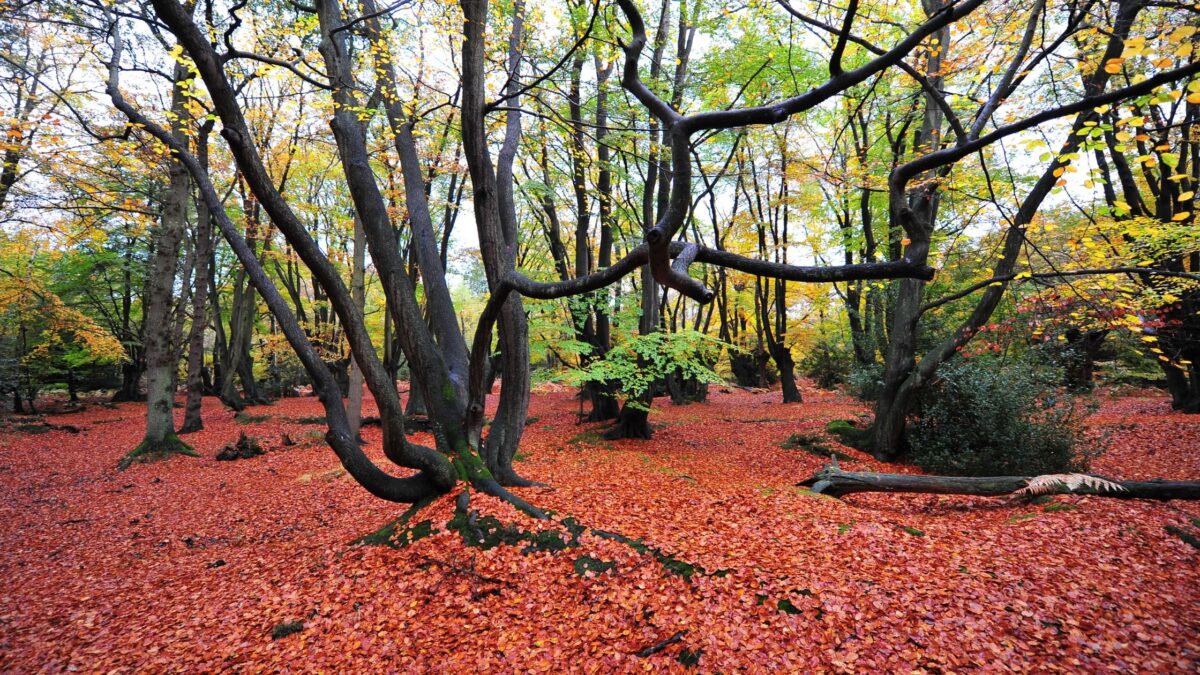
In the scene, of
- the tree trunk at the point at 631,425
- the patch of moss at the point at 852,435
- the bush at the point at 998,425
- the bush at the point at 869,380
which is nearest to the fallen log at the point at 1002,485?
the bush at the point at 998,425

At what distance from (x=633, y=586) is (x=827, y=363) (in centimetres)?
2058

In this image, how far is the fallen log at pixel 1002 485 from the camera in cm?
494

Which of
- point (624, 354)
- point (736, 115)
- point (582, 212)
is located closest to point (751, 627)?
point (736, 115)

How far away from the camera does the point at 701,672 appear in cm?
285

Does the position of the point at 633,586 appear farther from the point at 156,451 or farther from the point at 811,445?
the point at 156,451

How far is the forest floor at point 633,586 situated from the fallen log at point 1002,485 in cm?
18

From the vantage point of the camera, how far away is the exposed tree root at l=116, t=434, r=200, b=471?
937cm

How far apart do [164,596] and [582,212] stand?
9644 millimetres

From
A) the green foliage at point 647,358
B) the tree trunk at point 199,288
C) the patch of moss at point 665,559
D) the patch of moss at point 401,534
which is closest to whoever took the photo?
the patch of moss at point 665,559

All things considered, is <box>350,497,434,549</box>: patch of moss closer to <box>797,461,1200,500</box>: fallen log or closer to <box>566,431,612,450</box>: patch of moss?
<box>797,461,1200,500</box>: fallen log

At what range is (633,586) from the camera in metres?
3.74

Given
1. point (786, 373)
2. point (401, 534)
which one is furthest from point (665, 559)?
point (786, 373)

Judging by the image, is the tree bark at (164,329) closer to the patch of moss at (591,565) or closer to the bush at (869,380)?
the patch of moss at (591,565)

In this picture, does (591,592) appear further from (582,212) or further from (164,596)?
(582,212)
